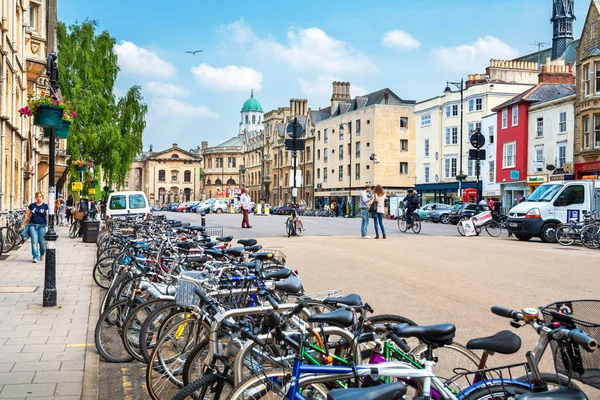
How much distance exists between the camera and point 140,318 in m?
6.17

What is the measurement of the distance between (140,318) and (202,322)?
5.80 ft

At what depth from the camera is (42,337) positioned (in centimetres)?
743

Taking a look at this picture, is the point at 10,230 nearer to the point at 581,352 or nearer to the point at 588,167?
the point at 581,352

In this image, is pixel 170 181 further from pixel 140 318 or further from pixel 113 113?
pixel 140 318

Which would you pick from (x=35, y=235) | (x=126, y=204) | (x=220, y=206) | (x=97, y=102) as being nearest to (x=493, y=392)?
(x=35, y=235)

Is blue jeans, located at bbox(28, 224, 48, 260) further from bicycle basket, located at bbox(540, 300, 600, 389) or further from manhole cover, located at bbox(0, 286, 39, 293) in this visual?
bicycle basket, located at bbox(540, 300, 600, 389)

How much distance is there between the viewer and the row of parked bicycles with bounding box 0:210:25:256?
18.0 metres

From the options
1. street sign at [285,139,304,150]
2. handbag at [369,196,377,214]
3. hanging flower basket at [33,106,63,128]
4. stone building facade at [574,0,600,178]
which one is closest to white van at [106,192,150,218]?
street sign at [285,139,304,150]

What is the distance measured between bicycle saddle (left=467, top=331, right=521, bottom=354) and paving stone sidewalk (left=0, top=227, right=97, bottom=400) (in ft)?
11.5

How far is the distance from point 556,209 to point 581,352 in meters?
21.1

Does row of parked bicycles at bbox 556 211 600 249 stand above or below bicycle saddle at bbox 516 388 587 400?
below

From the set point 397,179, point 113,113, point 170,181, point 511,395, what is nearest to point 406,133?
point 397,179

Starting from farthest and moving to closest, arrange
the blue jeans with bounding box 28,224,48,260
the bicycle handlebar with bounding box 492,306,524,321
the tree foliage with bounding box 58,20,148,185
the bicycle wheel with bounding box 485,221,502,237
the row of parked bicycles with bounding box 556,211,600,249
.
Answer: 1. the tree foliage with bounding box 58,20,148,185
2. the bicycle wheel with bounding box 485,221,502,237
3. the row of parked bicycles with bounding box 556,211,600,249
4. the blue jeans with bounding box 28,224,48,260
5. the bicycle handlebar with bounding box 492,306,524,321

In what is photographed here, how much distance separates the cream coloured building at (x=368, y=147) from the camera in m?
69.0
